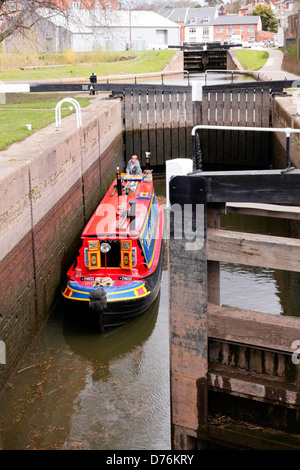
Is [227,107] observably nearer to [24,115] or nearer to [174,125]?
[174,125]

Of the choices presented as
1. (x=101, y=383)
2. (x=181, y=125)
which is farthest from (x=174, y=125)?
(x=101, y=383)

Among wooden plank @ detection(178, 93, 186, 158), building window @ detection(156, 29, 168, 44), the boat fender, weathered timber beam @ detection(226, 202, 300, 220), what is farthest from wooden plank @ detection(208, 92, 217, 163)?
building window @ detection(156, 29, 168, 44)

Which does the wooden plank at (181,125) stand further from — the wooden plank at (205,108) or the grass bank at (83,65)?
the grass bank at (83,65)

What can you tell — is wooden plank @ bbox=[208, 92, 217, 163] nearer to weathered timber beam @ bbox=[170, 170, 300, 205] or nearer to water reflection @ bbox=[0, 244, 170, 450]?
water reflection @ bbox=[0, 244, 170, 450]

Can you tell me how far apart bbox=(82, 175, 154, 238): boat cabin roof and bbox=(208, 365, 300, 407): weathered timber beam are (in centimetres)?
604

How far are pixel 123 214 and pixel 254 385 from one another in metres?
7.69

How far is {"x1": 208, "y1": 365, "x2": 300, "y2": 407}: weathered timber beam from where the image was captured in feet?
20.1

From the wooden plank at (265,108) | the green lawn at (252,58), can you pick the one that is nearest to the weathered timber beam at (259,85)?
the wooden plank at (265,108)

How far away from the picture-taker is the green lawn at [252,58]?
47688 mm

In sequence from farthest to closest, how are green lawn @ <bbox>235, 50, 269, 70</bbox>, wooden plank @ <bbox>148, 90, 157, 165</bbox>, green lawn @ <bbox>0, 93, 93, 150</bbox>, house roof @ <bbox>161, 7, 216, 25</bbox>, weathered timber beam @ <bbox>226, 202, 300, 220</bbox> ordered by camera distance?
house roof @ <bbox>161, 7, 216, 25</bbox> < green lawn @ <bbox>235, 50, 269, 70</bbox> < wooden plank @ <bbox>148, 90, 157, 165</bbox> < green lawn @ <bbox>0, 93, 93, 150</bbox> < weathered timber beam @ <bbox>226, 202, 300, 220</bbox>

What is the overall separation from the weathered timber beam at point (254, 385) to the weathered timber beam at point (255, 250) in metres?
1.17

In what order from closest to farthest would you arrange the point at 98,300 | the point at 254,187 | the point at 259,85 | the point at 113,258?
the point at 254,187, the point at 98,300, the point at 113,258, the point at 259,85

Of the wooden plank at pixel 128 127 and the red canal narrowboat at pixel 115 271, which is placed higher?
the wooden plank at pixel 128 127

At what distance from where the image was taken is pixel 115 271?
12.3 m
